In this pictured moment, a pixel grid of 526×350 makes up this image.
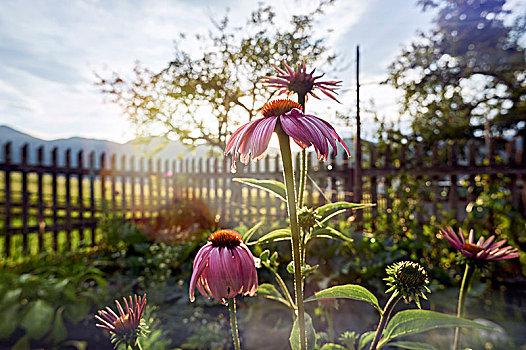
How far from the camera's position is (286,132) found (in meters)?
0.57

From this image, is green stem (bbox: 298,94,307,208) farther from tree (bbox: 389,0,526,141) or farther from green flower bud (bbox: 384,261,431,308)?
tree (bbox: 389,0,526,141)

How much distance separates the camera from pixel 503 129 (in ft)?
36.8

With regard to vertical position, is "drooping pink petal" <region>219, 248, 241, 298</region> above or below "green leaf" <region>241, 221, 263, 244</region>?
below

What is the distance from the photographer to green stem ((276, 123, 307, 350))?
0.57m

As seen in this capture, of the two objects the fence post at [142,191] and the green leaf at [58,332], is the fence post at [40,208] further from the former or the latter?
the green leaf at [58,332]

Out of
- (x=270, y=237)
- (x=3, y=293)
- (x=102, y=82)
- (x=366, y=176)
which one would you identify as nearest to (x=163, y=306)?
(x=3, y=293)

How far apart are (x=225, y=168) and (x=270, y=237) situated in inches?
260

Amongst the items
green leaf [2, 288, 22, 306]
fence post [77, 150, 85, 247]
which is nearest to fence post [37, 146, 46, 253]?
fence post [77, 150, 85, 247]

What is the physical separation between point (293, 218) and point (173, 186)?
25.3 ft

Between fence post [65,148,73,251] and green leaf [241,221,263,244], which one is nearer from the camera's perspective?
green leaf [241,221,263,244]

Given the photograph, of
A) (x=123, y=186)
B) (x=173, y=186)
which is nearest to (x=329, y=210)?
(x=123, y=186)

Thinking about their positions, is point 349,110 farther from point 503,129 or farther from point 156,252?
point 503,129

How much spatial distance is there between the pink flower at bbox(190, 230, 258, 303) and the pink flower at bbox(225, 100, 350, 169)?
0.17 m

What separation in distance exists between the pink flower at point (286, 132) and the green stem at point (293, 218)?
0.02 m
